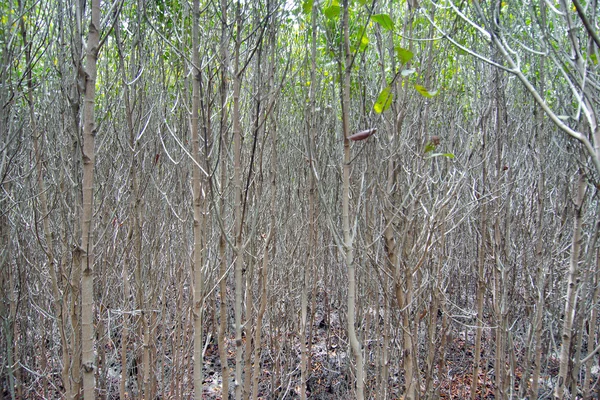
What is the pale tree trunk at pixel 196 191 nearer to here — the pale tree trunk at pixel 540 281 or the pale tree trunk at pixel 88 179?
the pale tree trunk at pixel 88 179

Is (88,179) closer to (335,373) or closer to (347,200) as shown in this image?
(347,200)

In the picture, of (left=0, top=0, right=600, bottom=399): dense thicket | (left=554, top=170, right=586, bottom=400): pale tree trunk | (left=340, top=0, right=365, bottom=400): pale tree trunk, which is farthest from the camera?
(left=554, top=170, right=586, bottom=400): pale tree trunk

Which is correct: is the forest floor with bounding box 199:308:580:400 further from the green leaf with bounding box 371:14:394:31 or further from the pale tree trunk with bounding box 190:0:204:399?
the green leaf with bounding box 371:14:394:31

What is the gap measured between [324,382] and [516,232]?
290 cm

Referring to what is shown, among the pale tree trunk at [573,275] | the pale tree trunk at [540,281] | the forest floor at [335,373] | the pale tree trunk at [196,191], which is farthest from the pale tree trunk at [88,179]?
the forest floor at [335,373]

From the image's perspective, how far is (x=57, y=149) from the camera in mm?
3412

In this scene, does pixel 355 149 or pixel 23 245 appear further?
pixel 23 245

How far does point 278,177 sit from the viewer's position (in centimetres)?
479

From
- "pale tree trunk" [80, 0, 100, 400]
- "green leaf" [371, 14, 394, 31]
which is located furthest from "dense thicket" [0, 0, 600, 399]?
"green leaf" [371, 14, 394, 31]

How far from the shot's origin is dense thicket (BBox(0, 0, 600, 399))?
2.12m

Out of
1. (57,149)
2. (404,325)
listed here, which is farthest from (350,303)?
(57,149)

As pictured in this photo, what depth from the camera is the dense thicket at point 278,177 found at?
6.95ft

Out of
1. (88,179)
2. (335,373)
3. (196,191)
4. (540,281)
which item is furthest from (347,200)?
(335,373)

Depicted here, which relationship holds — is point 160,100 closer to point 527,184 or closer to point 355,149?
point 355,149
